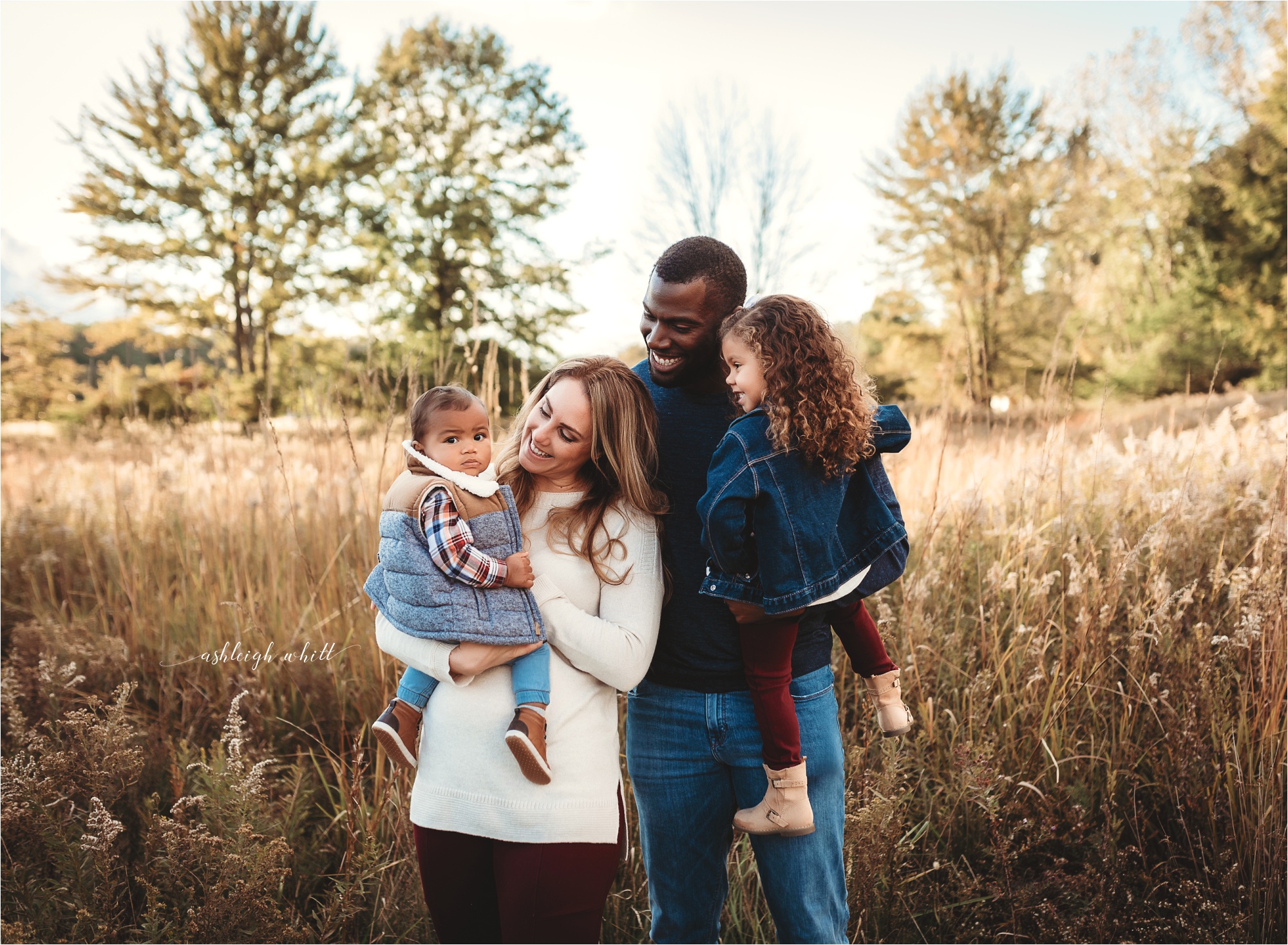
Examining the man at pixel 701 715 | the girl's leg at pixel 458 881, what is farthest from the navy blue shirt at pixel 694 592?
the girl's leg at pixel 458 881

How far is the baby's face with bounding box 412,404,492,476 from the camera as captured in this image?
1703 millimetres

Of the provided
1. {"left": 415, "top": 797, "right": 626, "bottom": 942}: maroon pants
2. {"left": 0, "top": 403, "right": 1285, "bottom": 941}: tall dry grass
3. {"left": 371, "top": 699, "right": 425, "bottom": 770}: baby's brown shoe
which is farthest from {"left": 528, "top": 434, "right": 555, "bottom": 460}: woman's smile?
{"left": 0, "top": 403, "right": 1285, "bottom": 941}: tall dry grass

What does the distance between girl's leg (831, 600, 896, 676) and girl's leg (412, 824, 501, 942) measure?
2.98 ft

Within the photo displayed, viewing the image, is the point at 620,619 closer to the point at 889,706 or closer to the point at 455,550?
the point at 455,550

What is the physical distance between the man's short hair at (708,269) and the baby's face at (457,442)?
1.74 feet

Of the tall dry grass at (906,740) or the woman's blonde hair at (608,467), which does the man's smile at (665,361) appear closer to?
the woman's blonde hair at (608,467)

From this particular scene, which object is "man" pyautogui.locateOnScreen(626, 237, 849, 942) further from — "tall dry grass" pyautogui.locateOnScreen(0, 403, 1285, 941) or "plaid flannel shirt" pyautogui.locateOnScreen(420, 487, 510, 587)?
"tall dry grass" pyautogui.locateOnScreen(0, 403, 1285, 941)

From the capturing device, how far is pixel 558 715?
160 cm

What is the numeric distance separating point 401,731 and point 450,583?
1.15 ft

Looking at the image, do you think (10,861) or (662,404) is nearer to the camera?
(662,404)

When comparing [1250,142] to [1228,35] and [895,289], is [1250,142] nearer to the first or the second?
[1228,35]

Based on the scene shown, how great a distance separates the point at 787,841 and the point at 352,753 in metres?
1.93

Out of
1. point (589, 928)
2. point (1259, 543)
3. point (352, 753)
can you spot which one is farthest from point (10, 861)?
point (1259, 543)

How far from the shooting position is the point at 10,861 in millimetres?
2570
